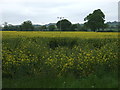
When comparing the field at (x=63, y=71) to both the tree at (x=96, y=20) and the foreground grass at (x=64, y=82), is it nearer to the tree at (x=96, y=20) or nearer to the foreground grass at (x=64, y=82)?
the foreground grass at (x=64, y=82)

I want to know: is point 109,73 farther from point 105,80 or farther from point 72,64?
point 72,64

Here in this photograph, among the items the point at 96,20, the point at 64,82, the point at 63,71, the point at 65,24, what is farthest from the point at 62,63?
the point at 65,24

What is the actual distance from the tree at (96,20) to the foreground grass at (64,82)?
36059mm

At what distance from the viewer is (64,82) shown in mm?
5383

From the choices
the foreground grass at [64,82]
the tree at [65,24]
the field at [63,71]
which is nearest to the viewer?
the foreground grass at [64,82]

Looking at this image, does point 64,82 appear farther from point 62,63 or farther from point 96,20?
point 96,20

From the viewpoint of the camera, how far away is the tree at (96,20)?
133 ft

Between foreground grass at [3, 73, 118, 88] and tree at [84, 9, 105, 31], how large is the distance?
3606cm

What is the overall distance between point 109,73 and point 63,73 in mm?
1604

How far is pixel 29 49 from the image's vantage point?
27.0 ft

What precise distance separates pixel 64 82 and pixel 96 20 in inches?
1466

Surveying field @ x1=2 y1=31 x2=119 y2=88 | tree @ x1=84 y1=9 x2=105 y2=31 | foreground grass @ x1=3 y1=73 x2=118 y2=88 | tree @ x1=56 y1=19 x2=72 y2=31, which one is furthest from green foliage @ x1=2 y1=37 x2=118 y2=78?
tree @ x1=56 y1=19 x2=72 y2=31

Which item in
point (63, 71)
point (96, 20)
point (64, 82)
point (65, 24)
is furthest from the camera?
point (65, 24)

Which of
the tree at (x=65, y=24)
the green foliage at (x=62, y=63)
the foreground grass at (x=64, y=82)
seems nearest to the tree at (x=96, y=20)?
the tree at (x=65, y=24)
